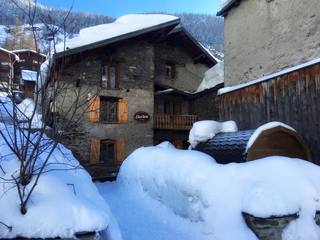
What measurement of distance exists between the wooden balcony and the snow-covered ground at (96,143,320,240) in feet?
28.5

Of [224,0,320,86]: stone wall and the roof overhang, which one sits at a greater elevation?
the roof overhang

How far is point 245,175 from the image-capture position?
605cm

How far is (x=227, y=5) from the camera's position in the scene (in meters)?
11.1

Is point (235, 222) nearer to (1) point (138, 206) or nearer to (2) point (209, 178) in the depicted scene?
(2) point (209, 178)

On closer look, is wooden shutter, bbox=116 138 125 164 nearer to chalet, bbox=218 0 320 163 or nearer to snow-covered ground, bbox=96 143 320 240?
chalet, bbox=218 0 320 163

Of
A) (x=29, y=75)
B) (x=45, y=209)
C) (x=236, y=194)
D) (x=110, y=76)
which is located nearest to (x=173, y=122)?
(x=110, y=76)

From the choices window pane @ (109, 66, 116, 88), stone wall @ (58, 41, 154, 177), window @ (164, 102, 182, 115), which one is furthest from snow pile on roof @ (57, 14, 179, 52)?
window @ (164, 102, 182, 115)

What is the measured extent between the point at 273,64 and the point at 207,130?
97.0 inches

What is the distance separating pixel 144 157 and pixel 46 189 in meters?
5.78

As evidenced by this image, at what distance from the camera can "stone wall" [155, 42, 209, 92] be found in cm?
1873

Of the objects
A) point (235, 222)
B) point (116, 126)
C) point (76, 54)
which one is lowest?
point (235, 222)

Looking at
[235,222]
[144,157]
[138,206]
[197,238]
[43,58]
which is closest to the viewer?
[43,58]

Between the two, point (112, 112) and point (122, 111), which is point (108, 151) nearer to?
point (112, 112)

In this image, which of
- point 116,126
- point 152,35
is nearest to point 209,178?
point 116,126
